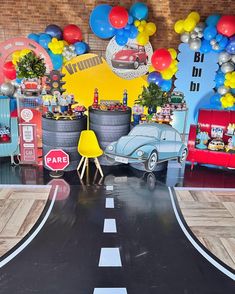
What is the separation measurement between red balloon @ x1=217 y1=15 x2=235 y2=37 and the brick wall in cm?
103

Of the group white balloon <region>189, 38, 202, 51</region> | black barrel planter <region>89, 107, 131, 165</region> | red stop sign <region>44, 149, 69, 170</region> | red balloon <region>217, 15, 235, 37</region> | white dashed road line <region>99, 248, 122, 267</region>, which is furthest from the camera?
white balloon <region>189, 38, 202, 51</region>

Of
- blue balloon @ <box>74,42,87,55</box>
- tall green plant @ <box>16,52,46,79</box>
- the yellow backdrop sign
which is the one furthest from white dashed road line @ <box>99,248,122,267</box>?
blue balloon @ <box>74,42,87,55</box>

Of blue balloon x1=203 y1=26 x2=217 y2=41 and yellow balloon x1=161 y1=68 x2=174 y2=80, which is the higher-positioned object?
blue balloon x1=203 y1=26 x2=217 y2=41

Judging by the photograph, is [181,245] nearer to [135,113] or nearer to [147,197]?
[147,197]

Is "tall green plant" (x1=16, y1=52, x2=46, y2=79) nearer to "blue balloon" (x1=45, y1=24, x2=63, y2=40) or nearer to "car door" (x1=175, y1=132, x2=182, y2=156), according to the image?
"blue balloon" (x1=45, y1=24, x2=63, y2=40)

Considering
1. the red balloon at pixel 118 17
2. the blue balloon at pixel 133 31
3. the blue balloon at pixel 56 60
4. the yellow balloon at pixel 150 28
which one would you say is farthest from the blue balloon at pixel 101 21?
the blue balloon at pixel 56 60

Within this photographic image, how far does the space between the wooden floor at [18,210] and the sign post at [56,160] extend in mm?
532

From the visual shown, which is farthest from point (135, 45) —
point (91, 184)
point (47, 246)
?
point (47, 246)

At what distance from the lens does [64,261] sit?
3596 millimetres

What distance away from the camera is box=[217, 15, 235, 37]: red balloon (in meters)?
6.84

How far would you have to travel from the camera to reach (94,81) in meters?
7.91

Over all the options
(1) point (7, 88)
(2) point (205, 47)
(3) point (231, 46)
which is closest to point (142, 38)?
(2) point (205, 47)

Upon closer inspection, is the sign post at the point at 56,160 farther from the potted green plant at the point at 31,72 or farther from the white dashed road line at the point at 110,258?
the white dashed road line at the point at 110,258

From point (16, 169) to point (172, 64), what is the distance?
14.0 ft
